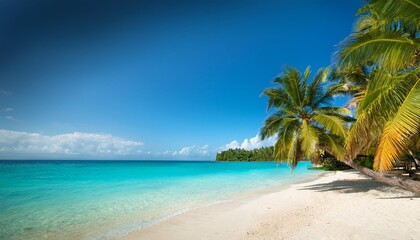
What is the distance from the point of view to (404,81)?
4211 millimetres

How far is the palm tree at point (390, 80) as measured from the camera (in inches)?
146

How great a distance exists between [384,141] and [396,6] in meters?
2.03

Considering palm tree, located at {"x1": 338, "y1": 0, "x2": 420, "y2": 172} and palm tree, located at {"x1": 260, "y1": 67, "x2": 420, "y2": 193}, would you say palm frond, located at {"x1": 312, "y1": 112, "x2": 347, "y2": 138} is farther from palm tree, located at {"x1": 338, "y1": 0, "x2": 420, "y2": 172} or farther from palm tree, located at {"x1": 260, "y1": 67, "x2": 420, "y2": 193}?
palm tree, located at {"x1": 338, "y1": 0, "x2": 420, "y2": 172}

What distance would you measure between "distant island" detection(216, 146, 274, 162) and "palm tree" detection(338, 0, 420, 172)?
3571 inches

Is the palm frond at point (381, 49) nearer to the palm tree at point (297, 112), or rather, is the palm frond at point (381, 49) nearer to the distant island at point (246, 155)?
the palm tree at point (297, 112)

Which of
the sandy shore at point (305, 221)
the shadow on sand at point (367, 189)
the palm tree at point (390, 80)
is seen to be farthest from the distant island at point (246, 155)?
the palm tree at point (390, 80)

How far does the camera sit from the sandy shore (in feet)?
17.9

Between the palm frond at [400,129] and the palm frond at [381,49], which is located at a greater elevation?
the palm frond at [381,49]

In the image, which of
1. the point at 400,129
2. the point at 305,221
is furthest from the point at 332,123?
the point at 400,129

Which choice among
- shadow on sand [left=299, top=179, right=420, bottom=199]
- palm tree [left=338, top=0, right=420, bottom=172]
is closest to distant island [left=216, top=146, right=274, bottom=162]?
shadow on sand [left=299, top=179, right=420, bottom=199]

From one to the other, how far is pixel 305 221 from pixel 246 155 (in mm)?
107776

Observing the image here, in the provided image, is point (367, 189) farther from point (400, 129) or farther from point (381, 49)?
point (400, 129)

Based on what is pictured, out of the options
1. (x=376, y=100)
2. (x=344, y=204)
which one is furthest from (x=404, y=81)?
(x=344, y=204)

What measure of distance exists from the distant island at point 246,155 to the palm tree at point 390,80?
298 feet
